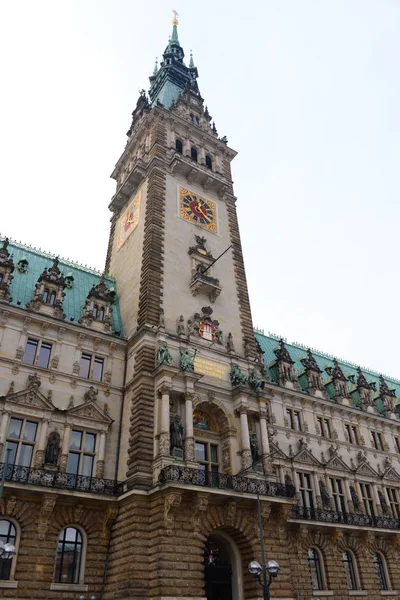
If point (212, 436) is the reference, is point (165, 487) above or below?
below

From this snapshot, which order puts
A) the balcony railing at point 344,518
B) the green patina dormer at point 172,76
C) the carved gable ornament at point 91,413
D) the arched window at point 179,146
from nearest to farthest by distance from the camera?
the carved gable ornament at point 91,413
the balcony railing at point 344,518
the arched window at point 179,146
the green patina dormer at point 172,76

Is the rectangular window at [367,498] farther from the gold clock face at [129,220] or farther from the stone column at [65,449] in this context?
the gold clock face at [129,220]

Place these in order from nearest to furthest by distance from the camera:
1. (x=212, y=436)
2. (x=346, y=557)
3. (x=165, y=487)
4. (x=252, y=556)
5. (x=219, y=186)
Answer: (x=165, y=487) → (x=252, y=556) → (x=212, y=436) → (x=346, y=557) → (x=219, y=186)

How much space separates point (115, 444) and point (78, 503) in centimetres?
404

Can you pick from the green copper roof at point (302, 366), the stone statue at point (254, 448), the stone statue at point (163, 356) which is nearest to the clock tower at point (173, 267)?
the stone statue at point (163, 356)

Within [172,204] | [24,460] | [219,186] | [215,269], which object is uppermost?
[219,186]

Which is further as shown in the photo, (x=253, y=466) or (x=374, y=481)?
(x=374, y=481)

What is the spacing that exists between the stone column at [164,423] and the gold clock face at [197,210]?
1585 cm

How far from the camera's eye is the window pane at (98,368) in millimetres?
29288

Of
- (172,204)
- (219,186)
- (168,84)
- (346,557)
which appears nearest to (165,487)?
(346,557)

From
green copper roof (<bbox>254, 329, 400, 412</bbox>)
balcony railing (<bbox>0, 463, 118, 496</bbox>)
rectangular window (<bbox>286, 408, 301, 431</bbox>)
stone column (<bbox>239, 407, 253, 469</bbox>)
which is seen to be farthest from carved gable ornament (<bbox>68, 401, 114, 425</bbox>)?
green copper roof (<bbox>254, 329, 400, 412</bbox>)

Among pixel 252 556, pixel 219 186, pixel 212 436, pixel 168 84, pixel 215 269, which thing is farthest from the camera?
pixel 168 84

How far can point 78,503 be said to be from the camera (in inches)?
955

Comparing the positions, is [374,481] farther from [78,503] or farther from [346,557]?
[78,503]
